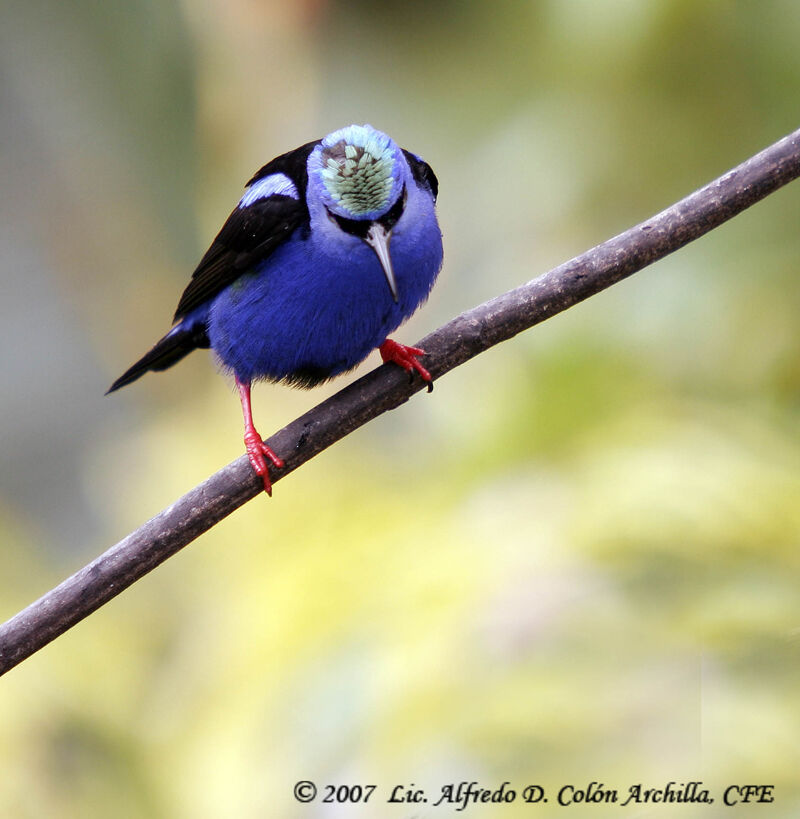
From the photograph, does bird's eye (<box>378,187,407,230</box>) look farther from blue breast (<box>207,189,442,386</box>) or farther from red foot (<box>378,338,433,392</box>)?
red foot (<box>378,338,433,392</box>)

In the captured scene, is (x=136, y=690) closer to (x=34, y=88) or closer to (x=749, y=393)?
(x=749, y=393)

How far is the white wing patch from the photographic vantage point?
2.92 metres

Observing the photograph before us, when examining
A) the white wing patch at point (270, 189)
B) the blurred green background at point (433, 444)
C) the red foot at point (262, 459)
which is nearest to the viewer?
the red foot at point (262, 459)

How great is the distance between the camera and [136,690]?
4957 mm

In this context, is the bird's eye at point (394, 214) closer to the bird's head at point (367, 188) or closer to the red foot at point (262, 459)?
the bird's head at point (367, 188)

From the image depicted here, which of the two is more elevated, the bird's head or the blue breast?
the bird's head

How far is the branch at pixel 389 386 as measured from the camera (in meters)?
2.25

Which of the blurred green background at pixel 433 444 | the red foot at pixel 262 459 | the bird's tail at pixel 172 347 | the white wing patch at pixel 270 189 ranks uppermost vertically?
the white wing patch at pixel 270 189

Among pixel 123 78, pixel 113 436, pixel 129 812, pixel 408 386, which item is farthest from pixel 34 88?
pixel 408 386

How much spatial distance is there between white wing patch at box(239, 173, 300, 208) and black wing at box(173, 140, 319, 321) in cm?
1

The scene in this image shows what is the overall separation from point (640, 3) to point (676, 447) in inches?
81.3

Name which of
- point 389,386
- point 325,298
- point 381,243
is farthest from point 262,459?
point 381,243

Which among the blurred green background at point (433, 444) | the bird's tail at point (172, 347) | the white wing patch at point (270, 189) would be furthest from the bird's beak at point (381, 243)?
the blurred green background at point (433, 444)

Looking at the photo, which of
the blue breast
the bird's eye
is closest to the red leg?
the blue breast
